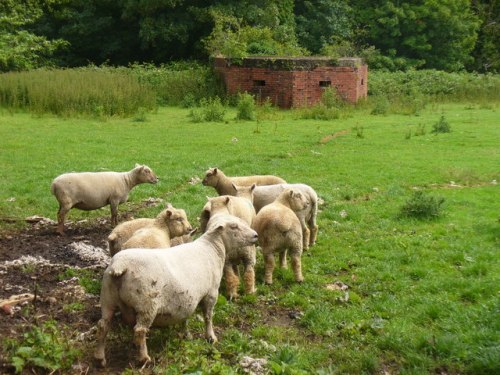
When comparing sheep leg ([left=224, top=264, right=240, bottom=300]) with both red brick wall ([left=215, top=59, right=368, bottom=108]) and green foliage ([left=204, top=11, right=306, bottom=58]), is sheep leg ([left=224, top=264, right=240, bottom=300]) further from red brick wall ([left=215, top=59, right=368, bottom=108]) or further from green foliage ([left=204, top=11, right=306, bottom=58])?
green foliage ([left=204, top=11, right=306, bottom=58])

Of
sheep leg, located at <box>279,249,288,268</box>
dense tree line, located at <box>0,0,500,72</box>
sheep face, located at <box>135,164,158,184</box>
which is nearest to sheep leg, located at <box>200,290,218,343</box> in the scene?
sheep leg, located at <box>279,249,288,268</box>

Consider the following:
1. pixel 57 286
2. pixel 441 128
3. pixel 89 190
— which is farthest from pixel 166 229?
pixel 441 128

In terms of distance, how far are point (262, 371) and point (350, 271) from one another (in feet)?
11.0

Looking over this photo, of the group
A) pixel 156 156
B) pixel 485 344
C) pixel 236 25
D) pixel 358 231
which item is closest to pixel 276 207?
pixel 358 231

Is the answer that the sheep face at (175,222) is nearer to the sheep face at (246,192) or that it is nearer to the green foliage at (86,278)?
the green foliage at (86,278)

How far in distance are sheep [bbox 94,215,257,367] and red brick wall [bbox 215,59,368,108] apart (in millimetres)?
23075

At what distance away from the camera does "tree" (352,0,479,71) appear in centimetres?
4522

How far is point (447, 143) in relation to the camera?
2019 centimetres

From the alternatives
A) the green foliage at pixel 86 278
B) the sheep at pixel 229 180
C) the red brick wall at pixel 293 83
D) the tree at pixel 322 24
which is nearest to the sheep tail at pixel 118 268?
the green foliage at pixel 86 278

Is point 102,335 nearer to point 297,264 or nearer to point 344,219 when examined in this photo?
point 297,264

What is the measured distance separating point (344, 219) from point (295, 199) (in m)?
2.76

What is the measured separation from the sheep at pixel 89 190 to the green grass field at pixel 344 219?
28.4 inches

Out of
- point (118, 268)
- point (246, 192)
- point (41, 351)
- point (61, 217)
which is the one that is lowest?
point (61, 217)

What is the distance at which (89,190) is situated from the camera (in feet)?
35.1
